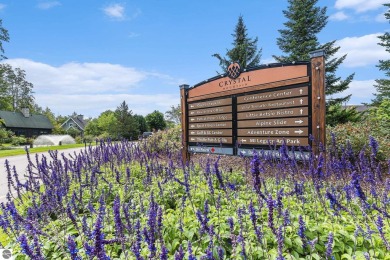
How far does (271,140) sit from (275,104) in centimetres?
102

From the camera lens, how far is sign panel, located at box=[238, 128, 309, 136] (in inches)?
291

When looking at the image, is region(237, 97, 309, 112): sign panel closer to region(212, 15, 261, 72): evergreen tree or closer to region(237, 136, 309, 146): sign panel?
region(237, 136, 309, 146): sign panel

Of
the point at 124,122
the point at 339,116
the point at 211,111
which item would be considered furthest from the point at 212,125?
the point at 124,122

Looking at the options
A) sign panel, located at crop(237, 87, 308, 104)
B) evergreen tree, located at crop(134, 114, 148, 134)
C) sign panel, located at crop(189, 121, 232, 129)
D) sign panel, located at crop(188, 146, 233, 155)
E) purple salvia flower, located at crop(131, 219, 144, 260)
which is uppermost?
evergreen tree, located at crop(134, 114, 148, 134)

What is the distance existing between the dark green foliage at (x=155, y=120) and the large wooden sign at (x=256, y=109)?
5914 cm

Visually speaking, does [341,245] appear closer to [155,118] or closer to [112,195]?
[112,195]

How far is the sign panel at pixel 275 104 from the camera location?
736cm

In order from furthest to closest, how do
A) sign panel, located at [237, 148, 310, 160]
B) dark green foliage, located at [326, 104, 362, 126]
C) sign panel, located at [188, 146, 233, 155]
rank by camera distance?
dark green foliage, located at [326, 104, 362, 126]
sign panel, located at [188, 146, 233, 155]
sign panel, located at [237, 148, 310, 160]

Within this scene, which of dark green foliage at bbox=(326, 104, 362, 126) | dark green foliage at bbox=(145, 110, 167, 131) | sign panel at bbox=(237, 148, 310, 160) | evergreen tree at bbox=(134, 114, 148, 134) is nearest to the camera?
sign panel at bbox=(237, 148, 310, 160)

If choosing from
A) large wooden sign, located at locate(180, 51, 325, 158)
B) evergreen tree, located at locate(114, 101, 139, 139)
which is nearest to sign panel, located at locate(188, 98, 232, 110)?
large wooden sign, located at locate(180, 51, 325, 158)

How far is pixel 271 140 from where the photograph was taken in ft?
26.4

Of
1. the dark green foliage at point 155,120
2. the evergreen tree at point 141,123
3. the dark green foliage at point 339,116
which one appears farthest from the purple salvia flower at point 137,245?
the dark green foliage at point 155,120

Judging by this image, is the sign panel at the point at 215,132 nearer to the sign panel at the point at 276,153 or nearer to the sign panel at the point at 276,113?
the sign panel at the point at 276,113

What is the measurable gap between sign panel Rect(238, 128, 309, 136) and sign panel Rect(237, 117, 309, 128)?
0.13m
